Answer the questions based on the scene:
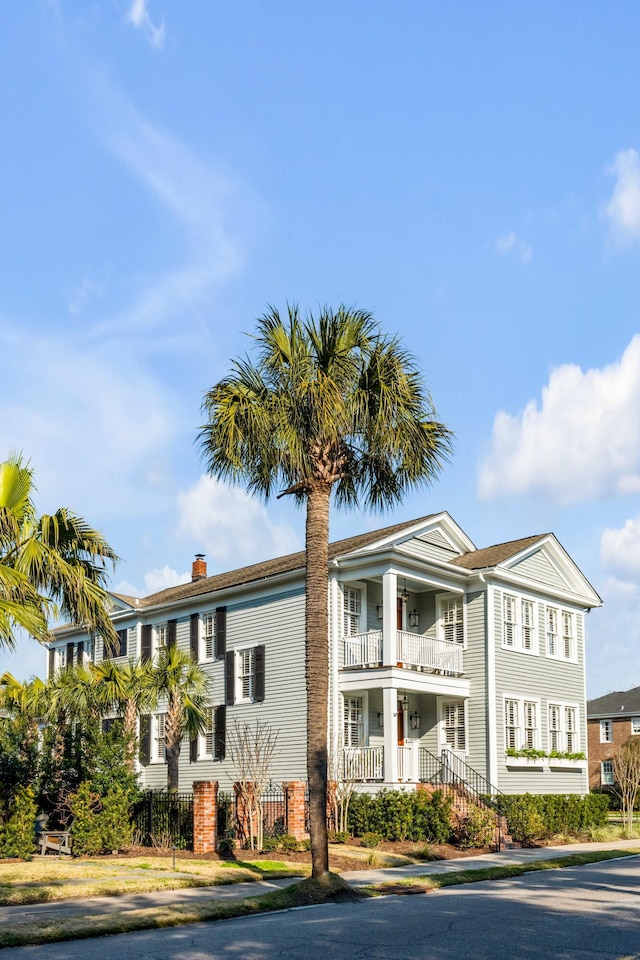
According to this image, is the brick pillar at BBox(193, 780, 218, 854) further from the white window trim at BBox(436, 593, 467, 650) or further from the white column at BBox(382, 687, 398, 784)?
the white window trim at BBox(436, 593, 467, 650)

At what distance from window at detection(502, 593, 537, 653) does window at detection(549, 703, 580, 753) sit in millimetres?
2277

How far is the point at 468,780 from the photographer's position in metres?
28.9

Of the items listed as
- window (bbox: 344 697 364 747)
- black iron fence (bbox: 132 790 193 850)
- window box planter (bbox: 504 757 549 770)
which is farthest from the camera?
window box planter (bbox: 504 757 549 770)

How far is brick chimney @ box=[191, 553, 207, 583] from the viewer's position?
4006 cm

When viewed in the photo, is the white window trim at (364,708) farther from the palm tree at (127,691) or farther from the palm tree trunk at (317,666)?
the palm tree trunk at (317,666)

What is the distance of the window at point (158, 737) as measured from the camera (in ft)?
112

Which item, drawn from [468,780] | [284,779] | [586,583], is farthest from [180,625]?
[586,583]

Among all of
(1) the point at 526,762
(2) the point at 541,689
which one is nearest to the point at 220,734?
(1) the point at 526,762

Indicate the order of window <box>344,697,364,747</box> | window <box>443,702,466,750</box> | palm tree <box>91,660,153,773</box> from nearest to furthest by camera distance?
palm tree <box>91,660,153,773</box>, window <box>344,697,364,747</box>, window <box>443,702,466,750</box>

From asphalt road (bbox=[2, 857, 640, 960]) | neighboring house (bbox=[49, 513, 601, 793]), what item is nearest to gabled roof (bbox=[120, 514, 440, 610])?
neighboring house (bbox=[49, 513, 601, 793])

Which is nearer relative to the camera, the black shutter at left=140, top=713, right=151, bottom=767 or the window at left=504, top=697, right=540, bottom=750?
the window at left=504, top=697, right=540, bottom=750

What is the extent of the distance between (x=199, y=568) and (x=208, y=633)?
7054 mm

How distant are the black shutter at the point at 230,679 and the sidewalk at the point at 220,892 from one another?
10677 mm

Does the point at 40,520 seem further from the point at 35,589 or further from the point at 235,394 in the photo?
the point at 235,394
